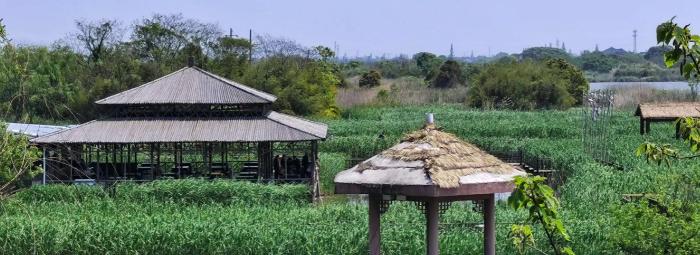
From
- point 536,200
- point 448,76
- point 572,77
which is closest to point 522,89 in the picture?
point 572,77

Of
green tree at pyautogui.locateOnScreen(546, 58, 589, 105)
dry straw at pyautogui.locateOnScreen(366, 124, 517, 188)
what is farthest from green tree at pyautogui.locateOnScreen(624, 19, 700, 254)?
green tree at pyautogui.locateOnScreen(546, 58, 589, 105)

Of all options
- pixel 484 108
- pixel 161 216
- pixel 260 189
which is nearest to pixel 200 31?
pixel 484 108

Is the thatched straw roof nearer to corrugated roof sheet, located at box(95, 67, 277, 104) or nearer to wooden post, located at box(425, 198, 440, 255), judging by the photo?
wooden post, located at box(425, 198, 440, 255)

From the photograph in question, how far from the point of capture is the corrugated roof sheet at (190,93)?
27.5 m

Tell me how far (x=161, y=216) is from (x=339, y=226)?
4.10 m

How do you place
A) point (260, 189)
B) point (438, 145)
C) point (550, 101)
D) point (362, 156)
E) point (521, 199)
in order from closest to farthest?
1. point (521, 199)
2. point (438, 145)
3. point (260, 189)
4. point (362, 156)
5. point (550, 101)

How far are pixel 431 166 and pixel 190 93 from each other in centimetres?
2081

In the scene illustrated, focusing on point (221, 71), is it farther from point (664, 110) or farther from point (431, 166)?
point (431, 166)

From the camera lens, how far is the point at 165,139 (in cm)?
2612

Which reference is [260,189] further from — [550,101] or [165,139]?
[550,101]

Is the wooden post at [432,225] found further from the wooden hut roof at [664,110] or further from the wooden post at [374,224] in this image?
the wooden hut roof at [664,110]

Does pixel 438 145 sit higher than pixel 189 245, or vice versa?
pixel 438 145

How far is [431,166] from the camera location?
26.5ft

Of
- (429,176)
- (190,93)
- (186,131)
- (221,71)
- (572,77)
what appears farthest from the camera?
(572,77)
